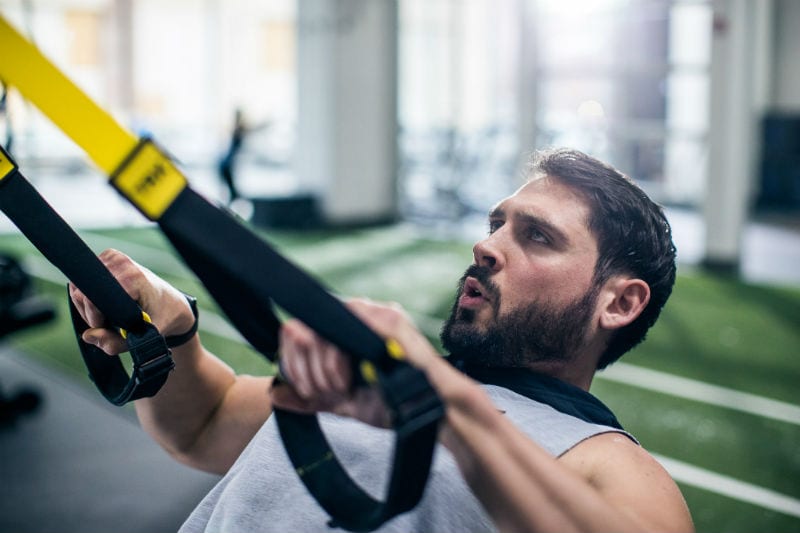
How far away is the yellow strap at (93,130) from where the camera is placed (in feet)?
1.99

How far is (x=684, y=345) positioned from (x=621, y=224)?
11.6 ft

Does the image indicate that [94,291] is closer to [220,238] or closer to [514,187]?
[220,238]

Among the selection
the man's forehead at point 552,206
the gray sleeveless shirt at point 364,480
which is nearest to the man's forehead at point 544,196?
the man's forehead at point 552,206

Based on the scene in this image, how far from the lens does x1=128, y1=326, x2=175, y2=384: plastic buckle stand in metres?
0.95

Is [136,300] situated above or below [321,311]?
below

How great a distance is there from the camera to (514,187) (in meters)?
4.87

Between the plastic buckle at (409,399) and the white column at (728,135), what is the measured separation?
604cm

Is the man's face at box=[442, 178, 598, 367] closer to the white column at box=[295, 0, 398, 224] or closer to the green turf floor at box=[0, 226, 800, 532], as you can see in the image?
the green turf floor at box=[0, 226, 800, 532]

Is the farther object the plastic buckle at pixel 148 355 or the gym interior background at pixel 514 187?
the gym interior background at pixel 514 187

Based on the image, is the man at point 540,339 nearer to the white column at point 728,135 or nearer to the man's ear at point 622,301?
the man's ear at point 622,301

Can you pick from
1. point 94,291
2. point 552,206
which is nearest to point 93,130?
point 94,291

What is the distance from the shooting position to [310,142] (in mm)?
8344

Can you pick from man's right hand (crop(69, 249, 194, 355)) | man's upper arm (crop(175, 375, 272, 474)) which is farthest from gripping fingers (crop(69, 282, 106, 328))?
man's upper arm (crop(175, 375, 272, 474))

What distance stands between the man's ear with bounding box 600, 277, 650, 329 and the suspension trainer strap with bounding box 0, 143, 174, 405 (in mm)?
502
